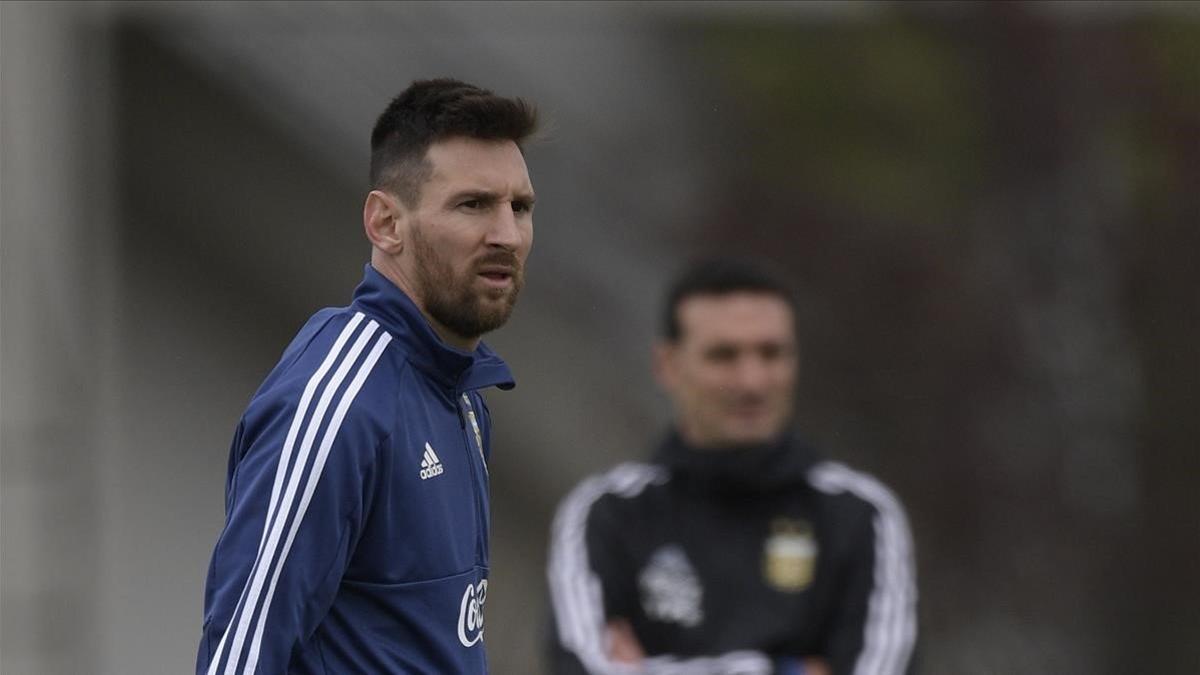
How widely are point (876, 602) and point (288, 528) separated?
200 cm

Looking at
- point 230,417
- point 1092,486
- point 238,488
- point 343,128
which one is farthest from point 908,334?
point 238,488

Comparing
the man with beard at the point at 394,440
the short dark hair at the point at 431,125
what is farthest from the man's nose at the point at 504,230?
the short dark hair at the point at 431,125

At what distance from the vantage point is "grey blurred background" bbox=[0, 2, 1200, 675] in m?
9.20

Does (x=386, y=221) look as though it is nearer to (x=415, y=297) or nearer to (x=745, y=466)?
(x=415, y=297)

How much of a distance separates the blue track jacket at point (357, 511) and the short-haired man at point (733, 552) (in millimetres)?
1327

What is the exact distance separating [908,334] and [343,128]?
2697 millimetres

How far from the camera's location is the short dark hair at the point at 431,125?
325 centimetres

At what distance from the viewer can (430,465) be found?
309 cm

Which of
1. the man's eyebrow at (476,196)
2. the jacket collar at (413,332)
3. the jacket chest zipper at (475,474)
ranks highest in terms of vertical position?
the man's eyebrow at (476,196)

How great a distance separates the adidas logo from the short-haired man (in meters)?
1.48

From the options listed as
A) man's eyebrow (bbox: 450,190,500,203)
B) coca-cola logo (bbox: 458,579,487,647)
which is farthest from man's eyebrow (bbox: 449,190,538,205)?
coca-cola logo (bbox: 458,579,487,647)

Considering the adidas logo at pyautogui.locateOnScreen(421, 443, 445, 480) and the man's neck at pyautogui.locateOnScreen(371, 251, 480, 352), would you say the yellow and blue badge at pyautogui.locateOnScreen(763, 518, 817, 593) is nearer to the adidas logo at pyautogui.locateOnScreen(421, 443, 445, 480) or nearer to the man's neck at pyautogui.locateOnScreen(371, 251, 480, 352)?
the man's neck at pyautogui.locateOnScreen(371, 251, 480, 352)

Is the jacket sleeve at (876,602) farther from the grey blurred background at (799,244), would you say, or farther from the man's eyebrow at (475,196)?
the grey blurred background at (799,244)

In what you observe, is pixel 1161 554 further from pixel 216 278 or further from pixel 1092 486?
pixel 216 278
